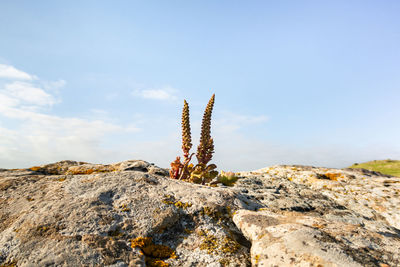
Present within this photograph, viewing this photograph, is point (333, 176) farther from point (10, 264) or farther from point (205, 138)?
point (10, 264)

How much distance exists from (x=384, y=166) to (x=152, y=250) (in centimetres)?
3474

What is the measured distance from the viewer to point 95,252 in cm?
320

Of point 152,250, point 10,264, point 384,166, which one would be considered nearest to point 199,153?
point 152,250

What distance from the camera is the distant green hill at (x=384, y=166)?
27570 mm

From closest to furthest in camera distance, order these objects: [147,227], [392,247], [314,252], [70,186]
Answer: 1. [314,252]
2. [392,247]
3. [147,227]
4. [70,186]

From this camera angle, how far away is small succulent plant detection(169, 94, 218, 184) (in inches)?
303

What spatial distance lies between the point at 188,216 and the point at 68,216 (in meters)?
1.82

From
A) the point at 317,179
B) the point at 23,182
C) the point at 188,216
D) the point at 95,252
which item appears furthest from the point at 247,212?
the point at 317,179

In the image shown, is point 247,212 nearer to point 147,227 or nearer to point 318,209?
point 147,227

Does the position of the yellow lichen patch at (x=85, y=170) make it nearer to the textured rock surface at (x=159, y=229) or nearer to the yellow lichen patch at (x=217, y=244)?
the textured rock surface at (x=159, y=229)

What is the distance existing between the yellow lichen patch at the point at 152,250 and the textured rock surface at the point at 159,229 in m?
0.01

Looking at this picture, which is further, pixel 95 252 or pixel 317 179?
pixel 317 179

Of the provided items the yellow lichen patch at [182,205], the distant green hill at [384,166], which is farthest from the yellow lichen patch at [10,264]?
the distant green hill at [384,166]

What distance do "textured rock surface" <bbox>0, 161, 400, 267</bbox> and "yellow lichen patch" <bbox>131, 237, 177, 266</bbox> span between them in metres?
0.01
